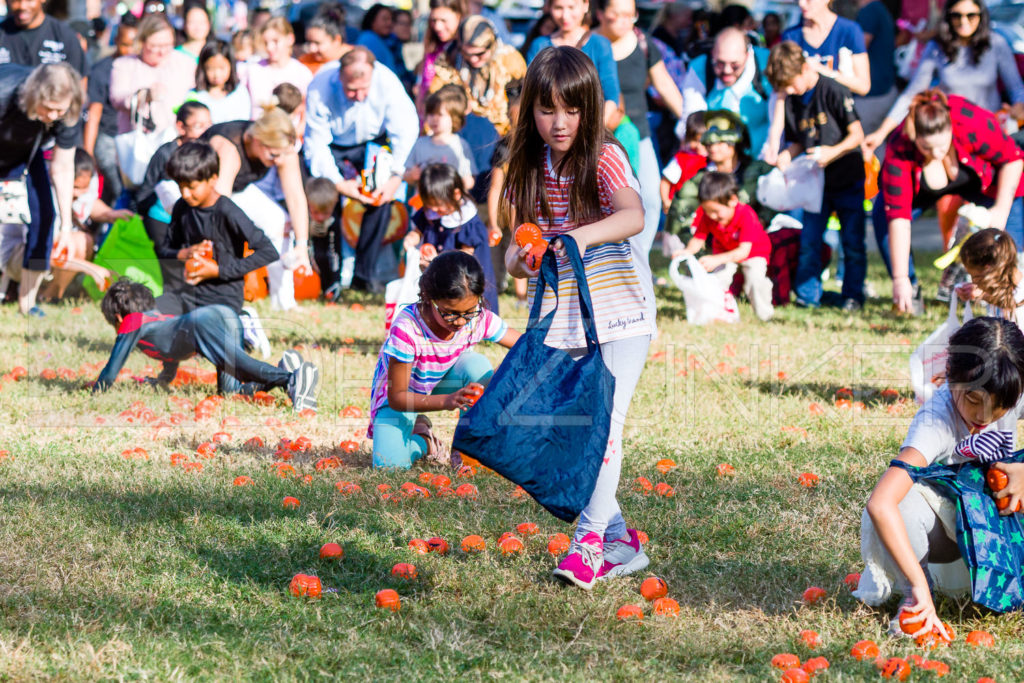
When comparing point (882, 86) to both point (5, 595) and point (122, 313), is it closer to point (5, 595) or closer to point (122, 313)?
point (122, 313)

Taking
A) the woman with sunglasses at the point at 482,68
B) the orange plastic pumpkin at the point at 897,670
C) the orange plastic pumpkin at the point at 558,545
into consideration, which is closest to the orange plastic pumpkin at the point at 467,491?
the orange plastic pumpkin at the point at 558,545

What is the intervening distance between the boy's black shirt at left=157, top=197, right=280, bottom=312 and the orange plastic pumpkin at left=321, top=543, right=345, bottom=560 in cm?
317

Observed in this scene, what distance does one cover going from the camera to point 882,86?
12609mm

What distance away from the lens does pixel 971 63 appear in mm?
9281

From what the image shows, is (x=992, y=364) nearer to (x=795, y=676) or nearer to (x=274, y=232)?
(x=795, y=676)

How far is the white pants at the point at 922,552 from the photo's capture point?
353 centimetres

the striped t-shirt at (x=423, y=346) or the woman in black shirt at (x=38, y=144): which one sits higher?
the woman in black shirt at (x=38, y=144)

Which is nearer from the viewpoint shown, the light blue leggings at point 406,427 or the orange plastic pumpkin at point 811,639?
the orange plastic pumpkin at point 811,639

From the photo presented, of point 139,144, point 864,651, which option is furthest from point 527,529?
point 139,144

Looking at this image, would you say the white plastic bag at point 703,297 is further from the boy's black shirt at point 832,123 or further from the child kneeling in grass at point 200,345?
the child kneeling in grass at point 200,345

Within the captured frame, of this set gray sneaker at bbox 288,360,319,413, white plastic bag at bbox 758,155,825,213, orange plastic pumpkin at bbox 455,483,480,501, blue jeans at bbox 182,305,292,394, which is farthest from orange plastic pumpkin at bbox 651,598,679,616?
white plastic bag at bbox 758,155,825,213

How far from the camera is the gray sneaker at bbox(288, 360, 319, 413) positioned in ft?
21.0

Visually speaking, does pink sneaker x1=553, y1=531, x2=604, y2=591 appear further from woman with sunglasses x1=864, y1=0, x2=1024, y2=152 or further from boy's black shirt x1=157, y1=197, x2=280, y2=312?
woman with sunglasses x1=864, y1=0, x2=1024, y2=152

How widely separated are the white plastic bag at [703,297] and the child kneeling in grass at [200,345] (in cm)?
332
